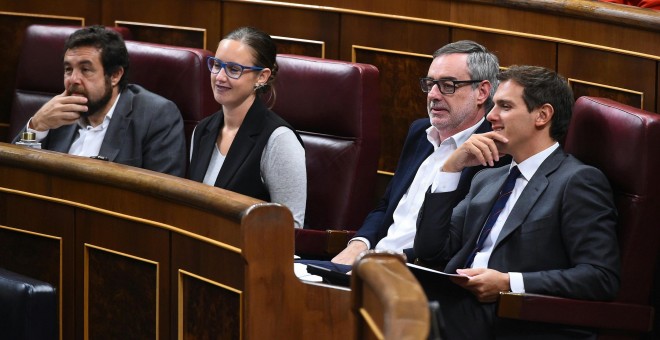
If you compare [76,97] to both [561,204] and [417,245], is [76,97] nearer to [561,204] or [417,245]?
[417,245]

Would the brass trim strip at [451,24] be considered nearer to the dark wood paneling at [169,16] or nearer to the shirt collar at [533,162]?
the dark wood paneling at [169,16]

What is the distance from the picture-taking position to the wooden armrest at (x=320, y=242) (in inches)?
73.2

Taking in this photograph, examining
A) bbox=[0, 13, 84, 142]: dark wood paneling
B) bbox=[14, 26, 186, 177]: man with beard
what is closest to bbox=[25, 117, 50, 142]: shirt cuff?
bbox=[14, 26, 186, 177]: man with beard

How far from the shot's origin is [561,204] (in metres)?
1.51

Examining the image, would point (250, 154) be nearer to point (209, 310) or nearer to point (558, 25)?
point (209, 310)

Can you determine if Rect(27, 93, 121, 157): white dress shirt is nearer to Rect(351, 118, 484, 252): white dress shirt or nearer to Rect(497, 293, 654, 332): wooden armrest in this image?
Rect(351, 118, 484, 252): white dress shirt

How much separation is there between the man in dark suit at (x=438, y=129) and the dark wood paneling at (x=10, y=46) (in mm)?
1125

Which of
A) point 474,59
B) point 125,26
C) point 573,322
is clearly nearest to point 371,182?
point 474,59

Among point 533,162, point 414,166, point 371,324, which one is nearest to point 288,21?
point 414,166

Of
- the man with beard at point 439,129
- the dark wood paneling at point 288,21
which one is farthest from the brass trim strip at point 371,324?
the dark wood paneling at point 288,21

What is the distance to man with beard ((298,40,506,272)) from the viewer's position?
5.78ft

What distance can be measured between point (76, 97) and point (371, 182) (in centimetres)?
55

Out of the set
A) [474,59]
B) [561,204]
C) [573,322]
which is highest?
[474,59]

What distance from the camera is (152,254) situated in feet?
4.99
